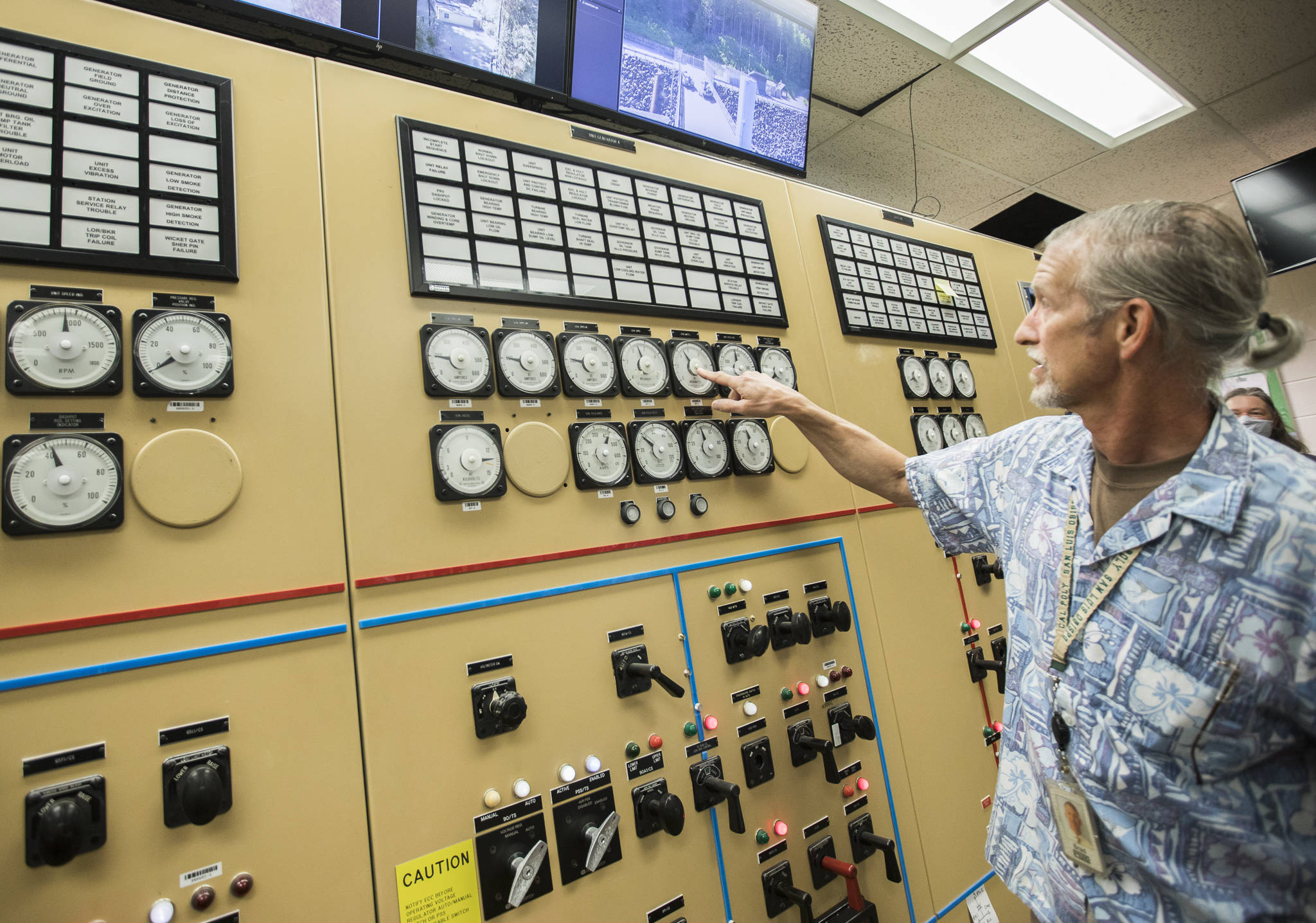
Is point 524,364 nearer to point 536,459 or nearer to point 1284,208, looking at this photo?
point 536,459

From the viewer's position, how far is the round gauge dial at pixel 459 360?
50.9 inches

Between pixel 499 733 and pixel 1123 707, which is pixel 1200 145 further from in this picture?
pixel 499 733

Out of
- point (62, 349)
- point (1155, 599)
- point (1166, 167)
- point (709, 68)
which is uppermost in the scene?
point (1166, 167)

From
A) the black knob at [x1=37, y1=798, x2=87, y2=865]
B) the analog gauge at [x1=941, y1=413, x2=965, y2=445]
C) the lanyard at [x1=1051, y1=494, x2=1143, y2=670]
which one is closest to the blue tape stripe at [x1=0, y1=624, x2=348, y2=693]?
the black knob at [x1=37, y1=798, x2=87, y2=865]

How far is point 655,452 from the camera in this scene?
59.9 inches

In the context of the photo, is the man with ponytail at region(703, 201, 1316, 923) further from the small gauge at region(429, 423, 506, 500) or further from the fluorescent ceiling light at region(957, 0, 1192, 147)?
the fluorescent ceiling light at region(957, 0, 1192, 147)

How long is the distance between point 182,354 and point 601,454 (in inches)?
31.1

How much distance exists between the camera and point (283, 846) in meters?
0.99

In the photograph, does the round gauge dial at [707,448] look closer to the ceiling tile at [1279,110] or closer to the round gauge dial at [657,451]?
the round gauge dial at [657,451]

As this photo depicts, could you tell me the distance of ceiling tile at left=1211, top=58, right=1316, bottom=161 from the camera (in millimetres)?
3664

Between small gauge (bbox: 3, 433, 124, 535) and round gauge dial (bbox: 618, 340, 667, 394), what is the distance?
3.17 ft

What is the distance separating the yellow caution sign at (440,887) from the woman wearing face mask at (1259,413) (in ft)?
7.53

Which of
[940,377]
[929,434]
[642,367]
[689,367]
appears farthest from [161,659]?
[940,377]

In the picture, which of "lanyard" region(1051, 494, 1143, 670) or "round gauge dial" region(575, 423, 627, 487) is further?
"round gauge dial" region(575, 423, 627, 487)
